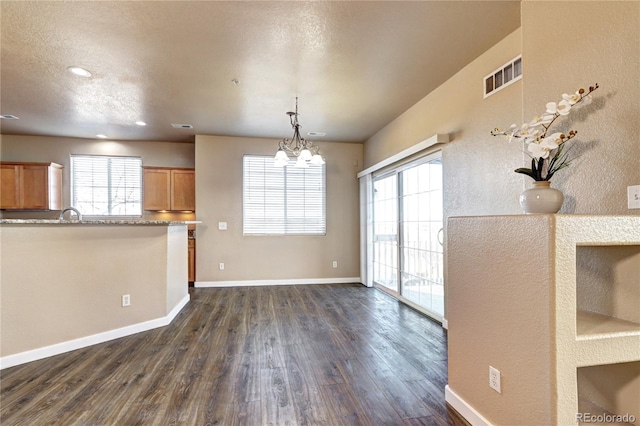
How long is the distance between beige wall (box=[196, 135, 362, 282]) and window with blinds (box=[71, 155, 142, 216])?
1.69m

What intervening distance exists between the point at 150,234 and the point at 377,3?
3.13 m

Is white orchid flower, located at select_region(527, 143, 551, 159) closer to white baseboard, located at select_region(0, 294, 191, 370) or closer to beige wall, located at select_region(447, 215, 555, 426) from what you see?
beige wall, located at select_region(447, 215, 555, 426)

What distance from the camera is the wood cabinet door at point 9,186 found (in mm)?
5191

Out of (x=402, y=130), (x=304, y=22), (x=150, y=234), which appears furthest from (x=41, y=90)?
(x=402, y=130)

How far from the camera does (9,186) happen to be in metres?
5.20

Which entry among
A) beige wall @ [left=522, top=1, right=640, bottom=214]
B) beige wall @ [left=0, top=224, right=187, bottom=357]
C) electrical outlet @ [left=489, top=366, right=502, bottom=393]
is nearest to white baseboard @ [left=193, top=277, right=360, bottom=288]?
beige wall @ [left=0, top=224, right=187, bottom=357]

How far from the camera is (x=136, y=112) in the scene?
4.25 m

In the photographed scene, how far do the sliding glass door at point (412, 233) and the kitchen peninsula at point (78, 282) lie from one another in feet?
10.4

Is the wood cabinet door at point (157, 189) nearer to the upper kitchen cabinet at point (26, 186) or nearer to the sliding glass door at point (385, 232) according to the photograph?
the upper kitchen cabinet at point (26, 186)

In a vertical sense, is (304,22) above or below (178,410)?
above

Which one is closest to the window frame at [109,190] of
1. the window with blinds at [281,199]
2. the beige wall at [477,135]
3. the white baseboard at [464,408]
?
the window with blinds at [281,199]

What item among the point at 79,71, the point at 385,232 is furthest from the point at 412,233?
the point at 79,71

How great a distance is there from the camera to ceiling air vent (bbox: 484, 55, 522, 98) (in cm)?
238

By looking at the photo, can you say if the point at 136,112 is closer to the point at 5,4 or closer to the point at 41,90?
the point at 41,90
